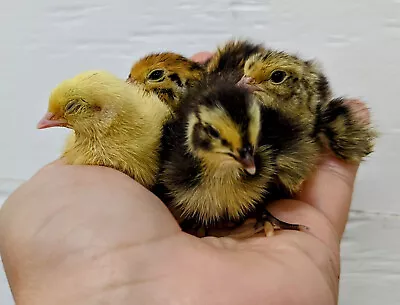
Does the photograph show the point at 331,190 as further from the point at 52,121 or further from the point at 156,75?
the point at 52,121

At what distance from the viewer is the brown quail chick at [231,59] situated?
1.12 m

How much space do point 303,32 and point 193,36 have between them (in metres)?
0.26

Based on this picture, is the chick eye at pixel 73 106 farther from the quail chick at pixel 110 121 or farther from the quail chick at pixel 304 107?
the quail chick at pixel 304 107

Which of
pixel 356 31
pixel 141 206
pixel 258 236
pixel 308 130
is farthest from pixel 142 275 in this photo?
pixel 356 31

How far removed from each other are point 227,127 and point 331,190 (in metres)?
0.33

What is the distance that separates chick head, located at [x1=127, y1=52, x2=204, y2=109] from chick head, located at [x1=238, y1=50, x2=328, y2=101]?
81mm

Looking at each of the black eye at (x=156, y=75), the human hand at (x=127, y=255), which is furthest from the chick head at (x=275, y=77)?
the human hand at (x=127, y=255)

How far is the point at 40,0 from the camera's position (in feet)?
5.75

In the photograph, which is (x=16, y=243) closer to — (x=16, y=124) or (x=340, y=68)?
(x=16, y=124)

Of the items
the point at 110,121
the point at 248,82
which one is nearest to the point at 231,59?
the point at 248,82

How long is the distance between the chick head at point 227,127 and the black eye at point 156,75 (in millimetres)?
177

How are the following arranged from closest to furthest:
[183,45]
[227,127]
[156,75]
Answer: [227,127]
[156,75]
[183,45]

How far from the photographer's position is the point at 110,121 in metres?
1.00

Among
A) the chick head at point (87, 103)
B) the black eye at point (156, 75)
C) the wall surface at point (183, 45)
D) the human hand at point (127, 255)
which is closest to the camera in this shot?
the human hand at point (127, 255)
